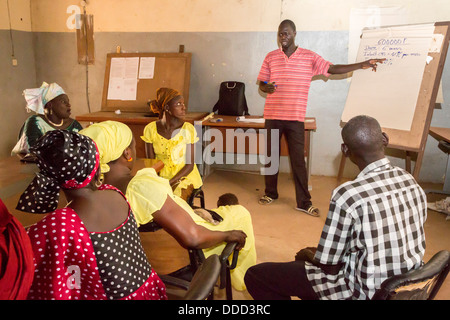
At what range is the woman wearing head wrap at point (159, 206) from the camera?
159cm

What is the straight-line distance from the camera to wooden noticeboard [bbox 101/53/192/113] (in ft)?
16.7

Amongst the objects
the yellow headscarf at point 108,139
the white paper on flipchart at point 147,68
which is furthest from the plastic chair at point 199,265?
the white paper on flipchart at point 147,68

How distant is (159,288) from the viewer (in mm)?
1438

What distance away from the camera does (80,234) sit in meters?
1.16

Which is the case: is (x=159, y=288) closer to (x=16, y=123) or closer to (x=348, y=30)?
(x=348, y=30)

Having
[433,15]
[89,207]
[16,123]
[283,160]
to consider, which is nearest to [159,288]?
[89,207]

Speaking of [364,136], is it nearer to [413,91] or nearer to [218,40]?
[413,91]

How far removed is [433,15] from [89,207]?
15.0 feet

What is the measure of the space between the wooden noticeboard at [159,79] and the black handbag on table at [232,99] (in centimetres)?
53

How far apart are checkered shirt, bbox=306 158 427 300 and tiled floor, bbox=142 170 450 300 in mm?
789

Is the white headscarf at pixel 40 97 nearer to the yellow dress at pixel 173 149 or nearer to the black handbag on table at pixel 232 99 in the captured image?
the yellow dress at pixel 173 149

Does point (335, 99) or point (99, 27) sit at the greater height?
point (99, 27)

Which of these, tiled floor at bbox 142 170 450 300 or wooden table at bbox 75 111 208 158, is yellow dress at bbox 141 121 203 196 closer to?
tiled floor at bbox 142 170 450 300

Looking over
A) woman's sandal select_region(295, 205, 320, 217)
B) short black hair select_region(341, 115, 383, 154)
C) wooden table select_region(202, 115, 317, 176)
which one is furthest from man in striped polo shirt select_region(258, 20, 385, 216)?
short black hair select_region(341, 115, 383, 154)
